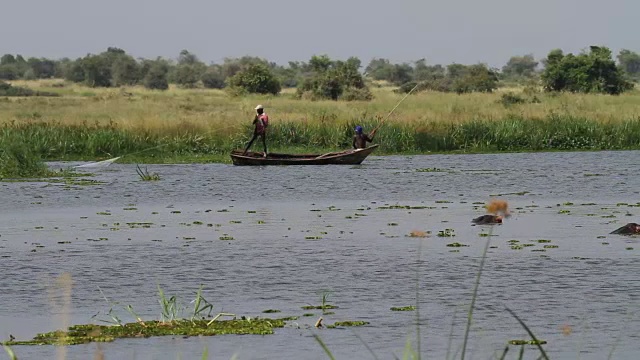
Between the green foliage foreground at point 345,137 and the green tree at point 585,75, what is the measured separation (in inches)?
1205

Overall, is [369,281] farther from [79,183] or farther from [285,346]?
[79,183]

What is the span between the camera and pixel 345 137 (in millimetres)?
37281

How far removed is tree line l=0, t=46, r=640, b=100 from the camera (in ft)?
230

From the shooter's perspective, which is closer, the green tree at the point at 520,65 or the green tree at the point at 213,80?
the green tree at the point at 213,80

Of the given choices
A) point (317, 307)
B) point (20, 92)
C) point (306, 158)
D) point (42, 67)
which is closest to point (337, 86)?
point (20, 92)

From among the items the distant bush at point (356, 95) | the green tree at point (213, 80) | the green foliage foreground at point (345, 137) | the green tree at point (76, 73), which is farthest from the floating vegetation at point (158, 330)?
the green tree at point (76, 73)

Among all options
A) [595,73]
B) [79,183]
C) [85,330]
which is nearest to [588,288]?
[85,330]

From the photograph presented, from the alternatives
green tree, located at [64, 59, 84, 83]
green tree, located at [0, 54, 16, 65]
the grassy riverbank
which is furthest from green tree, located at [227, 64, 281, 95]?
green tree, located at [0, 54, 16, 65]

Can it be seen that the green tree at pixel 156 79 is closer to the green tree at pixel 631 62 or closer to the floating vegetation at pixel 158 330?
the green tree at pixel 631 62

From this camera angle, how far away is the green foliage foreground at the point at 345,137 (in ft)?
118

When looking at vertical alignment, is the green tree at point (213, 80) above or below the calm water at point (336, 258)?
below

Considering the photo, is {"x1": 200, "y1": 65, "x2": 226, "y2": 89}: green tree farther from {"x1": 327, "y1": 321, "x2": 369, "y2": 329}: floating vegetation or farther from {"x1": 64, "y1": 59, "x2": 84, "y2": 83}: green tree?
{"x1": 327, "y1": 321, "x2": 369, "y2": 329}: floating vegetation

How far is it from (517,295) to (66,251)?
7050mm

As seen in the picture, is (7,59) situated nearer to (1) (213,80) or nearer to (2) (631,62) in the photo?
(1) (213,80)
